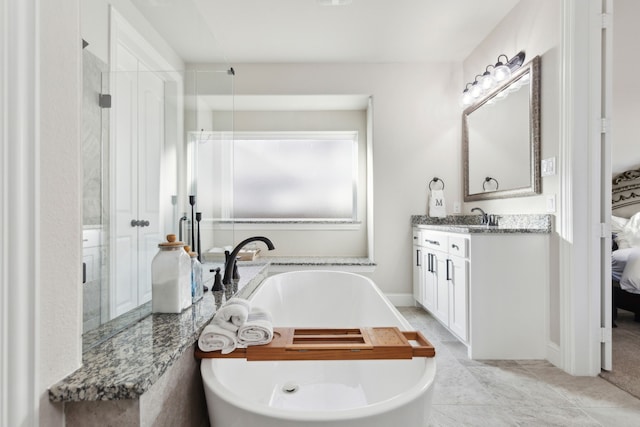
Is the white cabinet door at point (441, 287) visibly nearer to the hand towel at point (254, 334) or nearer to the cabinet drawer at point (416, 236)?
the cabinet drawer at point (416, 236)

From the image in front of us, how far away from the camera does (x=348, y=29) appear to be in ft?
9.76

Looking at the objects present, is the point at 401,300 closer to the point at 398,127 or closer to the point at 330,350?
the point at 398,127

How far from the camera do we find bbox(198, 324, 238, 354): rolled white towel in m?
1.04

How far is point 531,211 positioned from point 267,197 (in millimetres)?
2727

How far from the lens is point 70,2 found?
2.44 feet

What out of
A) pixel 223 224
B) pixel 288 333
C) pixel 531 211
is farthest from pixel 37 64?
pixel 531 211

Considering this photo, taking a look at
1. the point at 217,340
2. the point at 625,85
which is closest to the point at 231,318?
the point at 217,340

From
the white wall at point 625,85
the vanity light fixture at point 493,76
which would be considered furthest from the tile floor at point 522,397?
the vanity light fixture at point 493,76

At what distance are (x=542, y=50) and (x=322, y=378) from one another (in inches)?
102

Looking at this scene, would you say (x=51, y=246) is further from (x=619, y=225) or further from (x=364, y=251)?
(x=619, y=225)

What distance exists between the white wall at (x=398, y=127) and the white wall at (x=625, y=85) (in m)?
1.32

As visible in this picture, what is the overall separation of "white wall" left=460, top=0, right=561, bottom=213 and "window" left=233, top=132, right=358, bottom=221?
5.80ft

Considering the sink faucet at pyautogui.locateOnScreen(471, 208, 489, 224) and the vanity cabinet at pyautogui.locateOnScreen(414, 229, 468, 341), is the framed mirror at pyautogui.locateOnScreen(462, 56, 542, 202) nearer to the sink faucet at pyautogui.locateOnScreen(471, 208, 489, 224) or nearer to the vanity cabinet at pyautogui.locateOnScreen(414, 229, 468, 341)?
the sink faucet at pyautogui.locateOnScreen(471, 208, 489, 224)

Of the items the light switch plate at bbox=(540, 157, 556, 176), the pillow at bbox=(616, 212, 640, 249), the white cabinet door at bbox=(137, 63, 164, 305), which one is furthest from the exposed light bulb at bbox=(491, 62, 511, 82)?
the white cabinet door at bbox=(137, 63, 164, 305)
